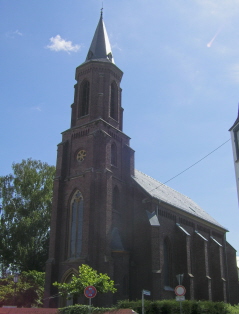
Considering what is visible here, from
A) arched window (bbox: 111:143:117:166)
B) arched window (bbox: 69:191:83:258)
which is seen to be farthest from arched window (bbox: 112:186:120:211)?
arched window (bbox: 69:191:83:258)

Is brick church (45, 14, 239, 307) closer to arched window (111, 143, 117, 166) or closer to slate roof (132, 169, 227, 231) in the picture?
arched window (111, 143, 117, 166)

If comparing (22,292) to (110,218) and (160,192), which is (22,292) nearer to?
(110,218)

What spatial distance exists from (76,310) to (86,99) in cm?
1932

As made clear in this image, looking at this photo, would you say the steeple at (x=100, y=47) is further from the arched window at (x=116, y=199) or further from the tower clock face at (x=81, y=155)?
the arched window at (x=116, y=199)

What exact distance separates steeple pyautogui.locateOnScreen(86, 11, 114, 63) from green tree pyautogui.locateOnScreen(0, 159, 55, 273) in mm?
14879

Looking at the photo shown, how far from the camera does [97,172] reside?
28250 millimetres

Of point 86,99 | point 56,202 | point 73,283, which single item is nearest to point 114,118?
point 86,99

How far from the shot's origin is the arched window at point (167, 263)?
2998 centimetres

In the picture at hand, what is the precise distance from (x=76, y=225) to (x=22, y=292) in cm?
844

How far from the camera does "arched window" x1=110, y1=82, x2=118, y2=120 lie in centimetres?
3312

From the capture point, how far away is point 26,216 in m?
40.1

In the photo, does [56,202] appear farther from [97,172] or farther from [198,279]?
[198,279]

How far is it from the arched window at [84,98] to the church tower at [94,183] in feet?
0.26

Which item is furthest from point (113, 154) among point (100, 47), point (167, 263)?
point (100, 47)
